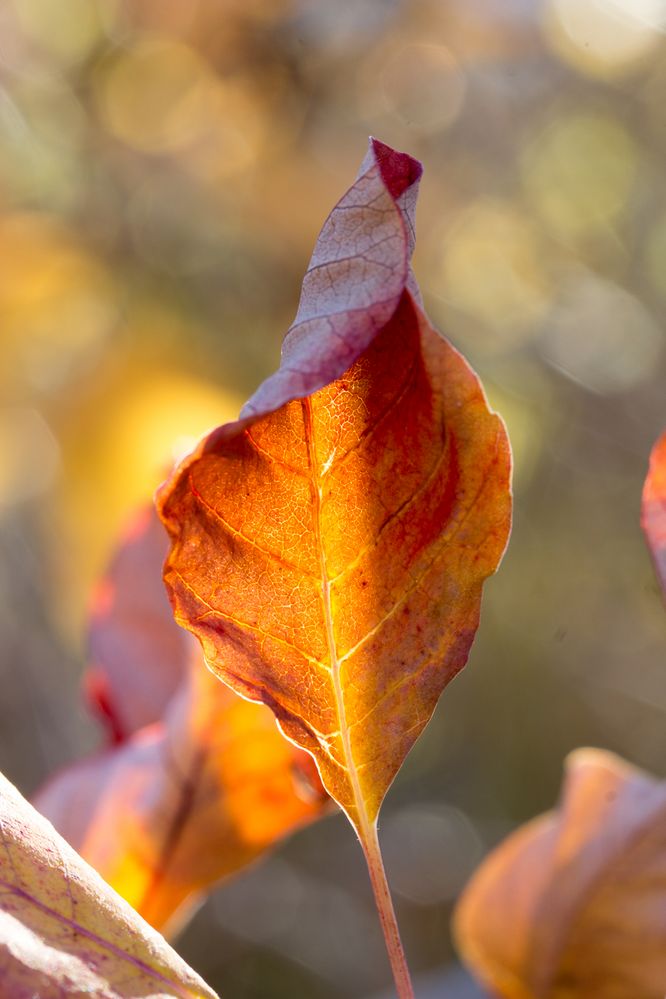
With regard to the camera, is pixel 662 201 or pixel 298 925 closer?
pixel 662 201

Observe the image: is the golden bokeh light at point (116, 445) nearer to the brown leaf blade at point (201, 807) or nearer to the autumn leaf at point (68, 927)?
the brown leaf blade at point (201, 807)

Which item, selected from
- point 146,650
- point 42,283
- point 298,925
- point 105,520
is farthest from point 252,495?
point 298,925

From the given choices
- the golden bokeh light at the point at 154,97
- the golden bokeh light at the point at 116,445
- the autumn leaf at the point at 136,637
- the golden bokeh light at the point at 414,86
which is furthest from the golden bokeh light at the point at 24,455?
the autumn leaf at the point at 136,637

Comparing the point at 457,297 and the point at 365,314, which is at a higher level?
the point at 457,297

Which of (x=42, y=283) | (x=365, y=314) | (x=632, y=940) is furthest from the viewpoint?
(x=42, y=283)

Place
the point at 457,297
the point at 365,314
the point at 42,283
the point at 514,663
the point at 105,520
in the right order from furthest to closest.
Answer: the point at 514,663
the point at 457,297
the point at 42,283
the point at 105,520
the point at 365,314

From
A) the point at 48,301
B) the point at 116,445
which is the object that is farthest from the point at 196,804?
the point at 48,301

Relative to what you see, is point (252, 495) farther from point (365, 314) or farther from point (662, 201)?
point (662, 201)

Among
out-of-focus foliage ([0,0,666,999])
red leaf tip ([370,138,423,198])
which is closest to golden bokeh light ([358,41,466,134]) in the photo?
out-of-focus foliage ([0,0,666,999])

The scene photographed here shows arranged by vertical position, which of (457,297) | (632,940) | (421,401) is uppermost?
(457,297)

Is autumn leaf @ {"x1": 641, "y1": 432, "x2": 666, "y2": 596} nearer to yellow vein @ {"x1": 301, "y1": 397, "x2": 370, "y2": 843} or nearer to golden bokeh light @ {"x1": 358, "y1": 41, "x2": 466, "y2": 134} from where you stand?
yellow vein @ {"x1": 301, "y1": 397, "x2": 370, "y2": 843}

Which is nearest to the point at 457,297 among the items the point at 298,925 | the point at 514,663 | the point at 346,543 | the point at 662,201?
the point at 662,201
